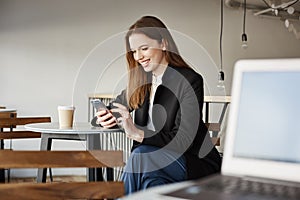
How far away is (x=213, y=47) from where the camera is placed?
252 inches

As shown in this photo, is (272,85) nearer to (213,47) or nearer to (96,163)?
(96,163)

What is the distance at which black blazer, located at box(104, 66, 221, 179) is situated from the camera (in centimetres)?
176

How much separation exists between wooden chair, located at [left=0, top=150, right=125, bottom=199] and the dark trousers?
383 millimetres

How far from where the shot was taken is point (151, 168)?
1686 mm

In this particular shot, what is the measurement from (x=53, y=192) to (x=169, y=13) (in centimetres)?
521

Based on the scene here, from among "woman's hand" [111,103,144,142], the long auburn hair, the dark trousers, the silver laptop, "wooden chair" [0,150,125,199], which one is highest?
the long auburn hair

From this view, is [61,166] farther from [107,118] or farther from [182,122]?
[107,118]

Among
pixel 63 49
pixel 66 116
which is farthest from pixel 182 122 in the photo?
pixel 63 49

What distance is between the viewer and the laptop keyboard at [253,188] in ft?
2.12

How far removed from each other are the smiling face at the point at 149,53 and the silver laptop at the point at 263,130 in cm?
124

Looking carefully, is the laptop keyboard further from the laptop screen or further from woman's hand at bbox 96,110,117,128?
woman's hand at bbox 96,110,117,128

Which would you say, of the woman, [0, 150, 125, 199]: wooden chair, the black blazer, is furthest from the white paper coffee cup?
[0, 150, 125, 199]: wooden chair

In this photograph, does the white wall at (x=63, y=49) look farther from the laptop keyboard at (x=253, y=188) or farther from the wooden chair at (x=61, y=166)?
the laptop keyboard at (x=253, y=188)

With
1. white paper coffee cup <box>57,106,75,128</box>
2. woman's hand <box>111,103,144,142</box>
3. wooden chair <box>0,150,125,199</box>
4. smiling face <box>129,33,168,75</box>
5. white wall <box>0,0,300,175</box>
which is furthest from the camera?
white wall <box>0,0,300,175</box>
